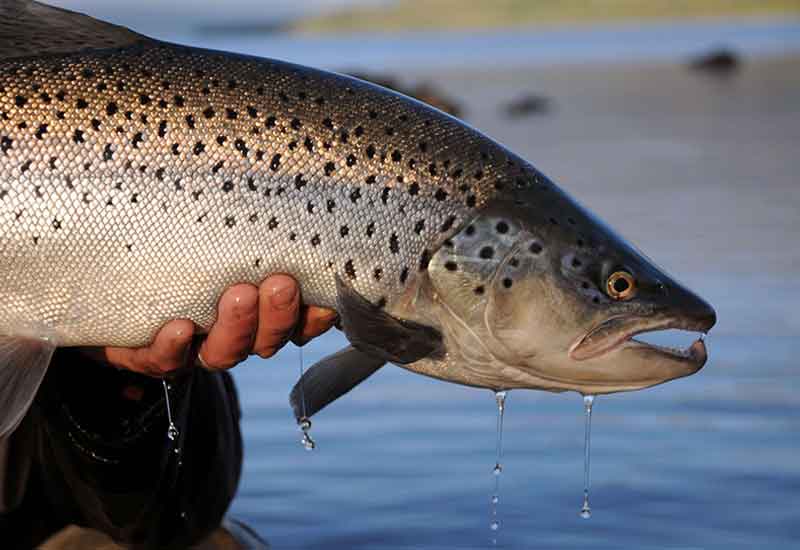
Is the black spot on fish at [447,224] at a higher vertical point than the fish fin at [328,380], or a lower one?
higher

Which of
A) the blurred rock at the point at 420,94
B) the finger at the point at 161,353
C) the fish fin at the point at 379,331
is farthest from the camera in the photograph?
the blurred rock at the point at 420,94

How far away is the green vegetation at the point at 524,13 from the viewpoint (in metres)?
63.4

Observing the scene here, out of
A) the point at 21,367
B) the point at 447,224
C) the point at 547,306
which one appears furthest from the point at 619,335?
the point at 21,367

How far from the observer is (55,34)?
4285 mm

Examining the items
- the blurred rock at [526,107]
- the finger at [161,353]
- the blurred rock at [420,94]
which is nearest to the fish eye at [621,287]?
the finger at [161,353]

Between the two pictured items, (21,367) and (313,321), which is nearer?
(21,367)

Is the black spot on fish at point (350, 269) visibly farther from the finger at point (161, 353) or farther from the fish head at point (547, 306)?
the finger at point (161, 353)

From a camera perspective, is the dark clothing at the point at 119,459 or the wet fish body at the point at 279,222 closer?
the wet fish body at the point at 279,222

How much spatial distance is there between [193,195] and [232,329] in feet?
1.18

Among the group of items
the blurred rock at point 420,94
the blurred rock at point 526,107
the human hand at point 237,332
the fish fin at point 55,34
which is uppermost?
the blurred rock at point 526,107

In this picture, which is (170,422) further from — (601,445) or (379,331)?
(601,445)

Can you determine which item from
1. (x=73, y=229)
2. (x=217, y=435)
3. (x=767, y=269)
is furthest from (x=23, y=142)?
(x=767, y=269)

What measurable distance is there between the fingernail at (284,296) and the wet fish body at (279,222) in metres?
0.05

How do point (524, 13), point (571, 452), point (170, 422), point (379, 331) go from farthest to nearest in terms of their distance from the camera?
point (524, 13) → point (571, 452) → point (170, 422) → point (379, 331)
